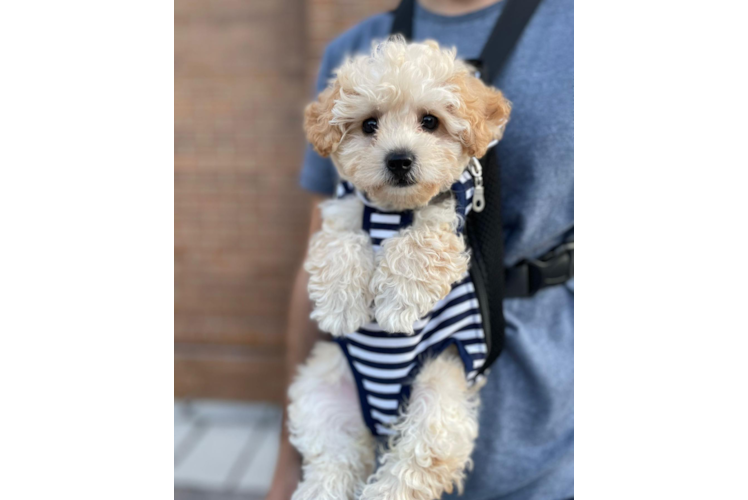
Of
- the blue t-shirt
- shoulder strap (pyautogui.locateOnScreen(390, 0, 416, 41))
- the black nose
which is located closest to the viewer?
the black nose

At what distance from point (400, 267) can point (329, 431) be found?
546 mm

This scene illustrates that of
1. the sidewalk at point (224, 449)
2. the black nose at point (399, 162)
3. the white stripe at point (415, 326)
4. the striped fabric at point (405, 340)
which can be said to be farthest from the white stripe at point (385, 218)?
the sidewalk at point (224, 449)

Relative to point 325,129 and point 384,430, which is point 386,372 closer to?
point 384,430

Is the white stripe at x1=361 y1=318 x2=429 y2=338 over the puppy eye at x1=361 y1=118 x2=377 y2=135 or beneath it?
beneath

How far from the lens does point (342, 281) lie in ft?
4.07

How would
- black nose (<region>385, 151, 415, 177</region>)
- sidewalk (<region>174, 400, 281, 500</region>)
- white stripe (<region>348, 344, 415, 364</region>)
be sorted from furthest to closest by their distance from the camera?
1. sidewalk (<region>174, 400, 281, 500</region>)
2. white stripe (<region>348, 344, 415, 364</region>)
3. black nose (<region>385, 151, 415, 177</region>)

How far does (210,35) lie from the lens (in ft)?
12.4

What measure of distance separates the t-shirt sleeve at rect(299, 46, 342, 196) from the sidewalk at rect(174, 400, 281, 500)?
2.68 m

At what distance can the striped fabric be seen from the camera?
1.28 meters

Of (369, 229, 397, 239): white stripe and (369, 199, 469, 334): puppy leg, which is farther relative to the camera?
(369, 229, 397, 239): white stripe

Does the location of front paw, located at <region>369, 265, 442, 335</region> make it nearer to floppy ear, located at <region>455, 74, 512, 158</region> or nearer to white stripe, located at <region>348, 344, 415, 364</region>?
white stripe, located at <region>348, 344, 415, 364</region>

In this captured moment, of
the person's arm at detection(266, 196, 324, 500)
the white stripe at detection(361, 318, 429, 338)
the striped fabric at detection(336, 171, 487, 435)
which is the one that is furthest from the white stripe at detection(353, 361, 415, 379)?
the person's arm at detection(266, 196, 324, 500)

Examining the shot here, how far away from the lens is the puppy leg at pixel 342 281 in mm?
1244
